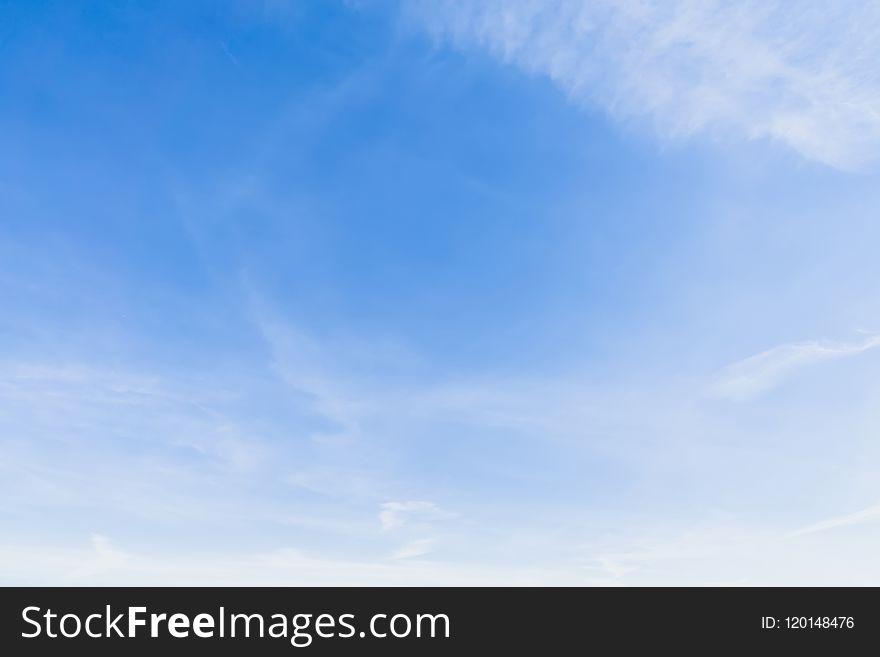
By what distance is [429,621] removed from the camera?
2709 centimetres

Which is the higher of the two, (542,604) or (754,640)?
(542,604)

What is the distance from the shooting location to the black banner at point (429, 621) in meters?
25.7

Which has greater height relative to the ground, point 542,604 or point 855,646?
point 542,604

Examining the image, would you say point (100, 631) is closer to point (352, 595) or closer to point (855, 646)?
point (352, 595)

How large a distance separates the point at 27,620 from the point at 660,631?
27.2 metres

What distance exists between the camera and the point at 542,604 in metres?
28.2

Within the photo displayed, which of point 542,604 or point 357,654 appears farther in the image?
point 542,604

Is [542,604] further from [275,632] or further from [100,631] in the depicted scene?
[100,631]

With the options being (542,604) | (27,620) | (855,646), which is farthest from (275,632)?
(855,646)

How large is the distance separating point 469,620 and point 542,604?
347 cm

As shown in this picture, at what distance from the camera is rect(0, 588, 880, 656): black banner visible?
2569cm

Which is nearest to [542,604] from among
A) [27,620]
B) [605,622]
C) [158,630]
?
[605,622]

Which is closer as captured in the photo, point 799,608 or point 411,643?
point 411,643

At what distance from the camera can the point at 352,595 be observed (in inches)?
1073
